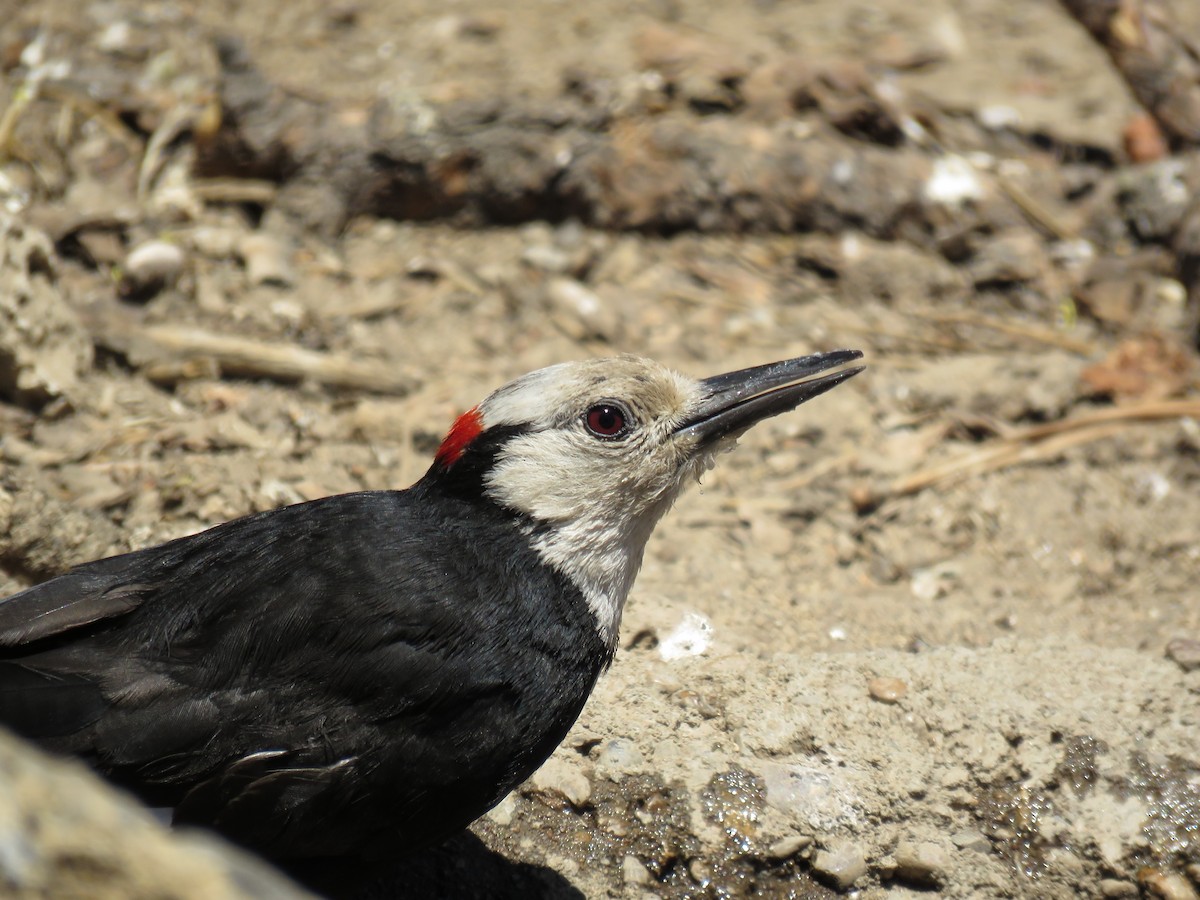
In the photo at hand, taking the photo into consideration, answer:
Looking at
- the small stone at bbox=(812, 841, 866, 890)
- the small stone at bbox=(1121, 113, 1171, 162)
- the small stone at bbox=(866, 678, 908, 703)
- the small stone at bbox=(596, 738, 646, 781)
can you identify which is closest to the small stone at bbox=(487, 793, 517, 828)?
the small stone at bbox=(596, 738, 646, 781)

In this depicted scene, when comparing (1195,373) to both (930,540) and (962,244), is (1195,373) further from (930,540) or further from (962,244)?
(930,540)

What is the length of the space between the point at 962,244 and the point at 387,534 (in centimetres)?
372

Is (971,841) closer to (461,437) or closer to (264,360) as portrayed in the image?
(461,437)

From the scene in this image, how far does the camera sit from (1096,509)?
15.8 feet

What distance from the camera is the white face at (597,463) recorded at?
335 cm

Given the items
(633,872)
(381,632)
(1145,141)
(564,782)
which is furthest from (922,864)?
(1145,141)

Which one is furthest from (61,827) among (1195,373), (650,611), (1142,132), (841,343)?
(1142,132)

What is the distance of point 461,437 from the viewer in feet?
11.2

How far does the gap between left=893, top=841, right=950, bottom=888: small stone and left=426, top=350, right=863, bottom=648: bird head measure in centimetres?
99

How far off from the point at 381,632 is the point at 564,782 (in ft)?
2.68

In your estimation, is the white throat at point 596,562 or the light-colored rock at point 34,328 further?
the light-colored rock at point 34,328

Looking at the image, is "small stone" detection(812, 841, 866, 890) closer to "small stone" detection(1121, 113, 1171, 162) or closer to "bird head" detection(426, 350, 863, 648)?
"bird head" detection(426, 350, 863, 648)

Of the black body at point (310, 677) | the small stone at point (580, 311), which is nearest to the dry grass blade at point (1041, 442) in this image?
the small stone at point (580, 311)

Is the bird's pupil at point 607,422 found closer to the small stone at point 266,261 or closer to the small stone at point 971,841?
the small stone at point 971,841
